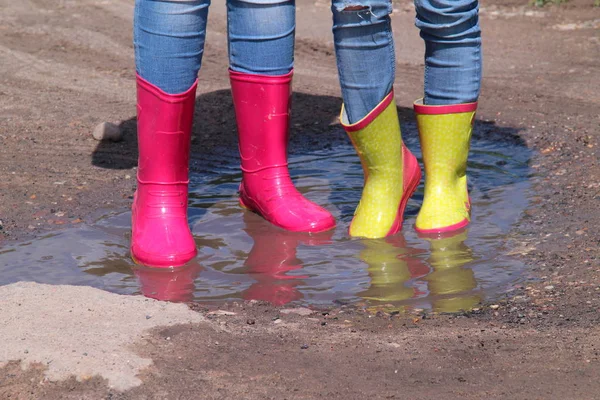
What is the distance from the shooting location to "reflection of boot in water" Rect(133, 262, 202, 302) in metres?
2.36

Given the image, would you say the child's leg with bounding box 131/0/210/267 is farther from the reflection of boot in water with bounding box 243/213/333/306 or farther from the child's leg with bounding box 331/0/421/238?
the child's leg with bounding box 331/0/421/238

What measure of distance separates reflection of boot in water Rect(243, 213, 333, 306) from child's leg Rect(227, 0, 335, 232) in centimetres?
3

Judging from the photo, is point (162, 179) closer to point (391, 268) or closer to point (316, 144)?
point (391, 268)

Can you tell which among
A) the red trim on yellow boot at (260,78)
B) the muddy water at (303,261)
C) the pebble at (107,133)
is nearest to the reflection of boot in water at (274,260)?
the muddy water at (303,261)

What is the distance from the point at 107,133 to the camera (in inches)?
145

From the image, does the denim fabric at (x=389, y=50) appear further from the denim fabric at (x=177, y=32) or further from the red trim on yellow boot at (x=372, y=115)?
the denim fabric at (x=177, y=32)

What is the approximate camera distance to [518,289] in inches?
91.6

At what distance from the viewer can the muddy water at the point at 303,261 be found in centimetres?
237

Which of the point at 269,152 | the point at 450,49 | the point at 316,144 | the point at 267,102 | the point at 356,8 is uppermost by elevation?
the point at 356,8

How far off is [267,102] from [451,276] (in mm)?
727

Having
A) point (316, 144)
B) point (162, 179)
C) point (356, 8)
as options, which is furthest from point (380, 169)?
point (316, 144)

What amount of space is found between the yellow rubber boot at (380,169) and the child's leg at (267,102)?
133 millimetres

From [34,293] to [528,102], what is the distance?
2.62 m

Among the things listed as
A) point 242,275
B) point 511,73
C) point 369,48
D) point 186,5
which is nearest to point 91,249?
point 242,275
